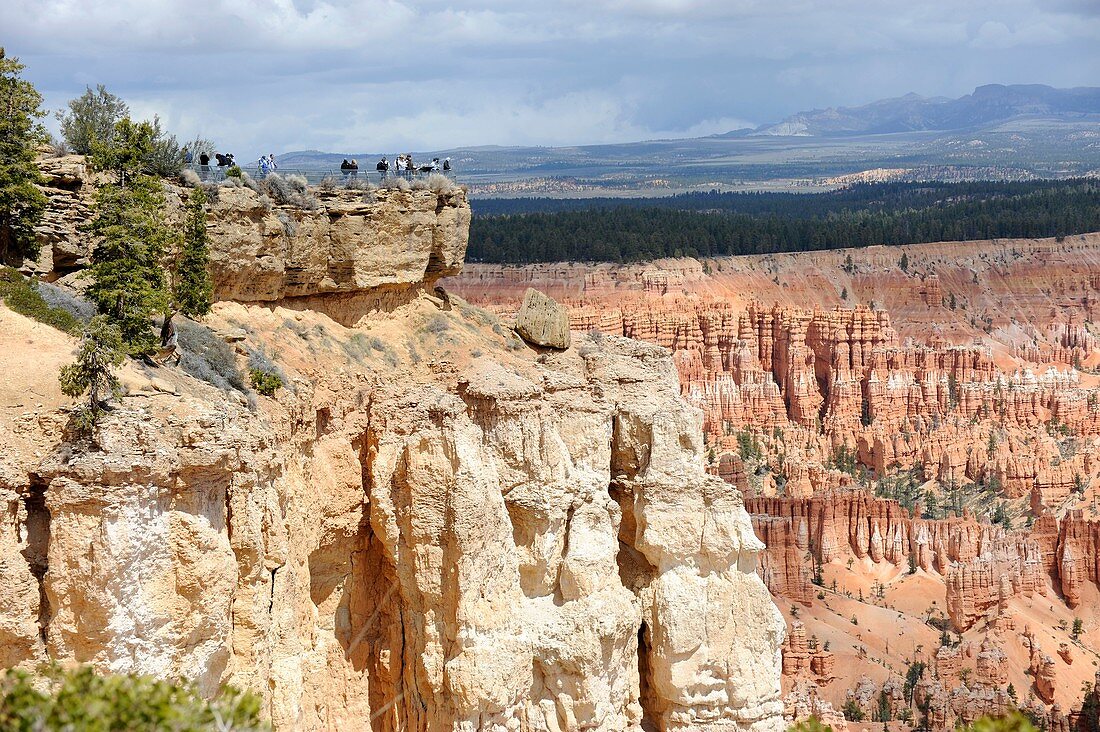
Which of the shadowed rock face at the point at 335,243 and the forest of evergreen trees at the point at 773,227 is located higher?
the shadowed rock face at the point at 335,243

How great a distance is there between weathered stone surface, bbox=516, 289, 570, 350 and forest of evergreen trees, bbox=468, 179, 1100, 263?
68018 millimetres

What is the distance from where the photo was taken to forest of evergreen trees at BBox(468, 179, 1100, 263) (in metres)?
97.9

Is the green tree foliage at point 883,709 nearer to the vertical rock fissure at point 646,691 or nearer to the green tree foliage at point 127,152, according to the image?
the vertical rock fissure at point 646,691

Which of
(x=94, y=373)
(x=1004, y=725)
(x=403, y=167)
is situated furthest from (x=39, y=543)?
(x=403, y=167)

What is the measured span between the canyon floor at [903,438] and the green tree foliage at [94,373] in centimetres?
2587

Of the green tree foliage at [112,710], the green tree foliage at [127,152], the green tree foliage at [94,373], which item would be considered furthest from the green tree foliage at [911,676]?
the green tree foliage at [112,710]

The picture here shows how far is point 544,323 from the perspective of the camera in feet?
78.0

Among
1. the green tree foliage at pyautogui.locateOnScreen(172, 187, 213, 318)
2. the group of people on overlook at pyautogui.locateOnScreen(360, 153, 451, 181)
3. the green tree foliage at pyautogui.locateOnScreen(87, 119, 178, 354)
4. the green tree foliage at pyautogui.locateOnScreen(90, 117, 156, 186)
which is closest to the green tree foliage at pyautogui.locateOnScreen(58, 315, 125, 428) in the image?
the green tree foliage at pyautogui.locateOnScreen(87, 119, 178, 354)

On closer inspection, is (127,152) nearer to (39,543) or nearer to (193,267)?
(193,267)

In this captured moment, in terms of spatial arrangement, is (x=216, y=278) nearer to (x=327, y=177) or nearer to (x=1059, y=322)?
(x=327, y=177)

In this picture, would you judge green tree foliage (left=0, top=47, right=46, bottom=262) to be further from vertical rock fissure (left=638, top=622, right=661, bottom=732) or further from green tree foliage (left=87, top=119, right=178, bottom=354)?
vertical rock fissure (left=638, top=622, right=661, bottom=732)

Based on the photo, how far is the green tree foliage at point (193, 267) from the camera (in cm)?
1866

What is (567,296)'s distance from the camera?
291 ft

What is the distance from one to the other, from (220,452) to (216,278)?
552 cm
